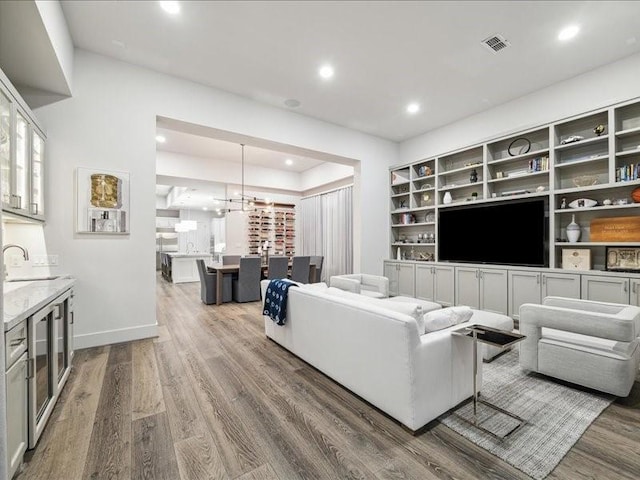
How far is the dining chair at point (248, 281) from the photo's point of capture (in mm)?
5902

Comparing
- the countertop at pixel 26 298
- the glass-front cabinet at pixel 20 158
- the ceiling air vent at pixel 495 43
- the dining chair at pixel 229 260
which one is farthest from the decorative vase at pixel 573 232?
the dining chair at pixel 229 260

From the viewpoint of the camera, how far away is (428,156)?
5758 millimetres

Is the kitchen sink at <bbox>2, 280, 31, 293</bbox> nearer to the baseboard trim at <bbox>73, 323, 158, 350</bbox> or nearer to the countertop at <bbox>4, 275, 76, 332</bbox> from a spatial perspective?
the countertop at <bbox>4, 275, 76, 332</bbox>

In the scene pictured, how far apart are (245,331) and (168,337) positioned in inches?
38.0

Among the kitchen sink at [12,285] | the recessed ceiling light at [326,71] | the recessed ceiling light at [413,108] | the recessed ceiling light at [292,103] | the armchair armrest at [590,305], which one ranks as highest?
the recessed ceiling light at [326,71]

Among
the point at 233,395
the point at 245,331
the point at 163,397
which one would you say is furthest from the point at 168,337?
the point at 233,395

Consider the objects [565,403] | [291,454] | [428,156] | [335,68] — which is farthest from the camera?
[428,156]

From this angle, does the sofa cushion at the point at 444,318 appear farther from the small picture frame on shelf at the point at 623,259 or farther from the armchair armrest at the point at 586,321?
the small picture frame on shelf at the point at 623,259

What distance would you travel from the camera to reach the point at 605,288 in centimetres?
349

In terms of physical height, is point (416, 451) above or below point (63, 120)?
below

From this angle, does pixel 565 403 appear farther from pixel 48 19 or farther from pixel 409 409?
pixel 48 19

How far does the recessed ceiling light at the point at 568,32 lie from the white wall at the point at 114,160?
3.99 m

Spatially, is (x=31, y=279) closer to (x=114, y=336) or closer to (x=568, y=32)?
(x=114, y=336)

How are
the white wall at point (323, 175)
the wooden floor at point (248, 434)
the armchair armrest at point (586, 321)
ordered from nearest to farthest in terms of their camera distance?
1. the wooden floor at point (248, 434)
2. the armchair armrest at point (586, 321)
3. the white wall at point (323, 175)
